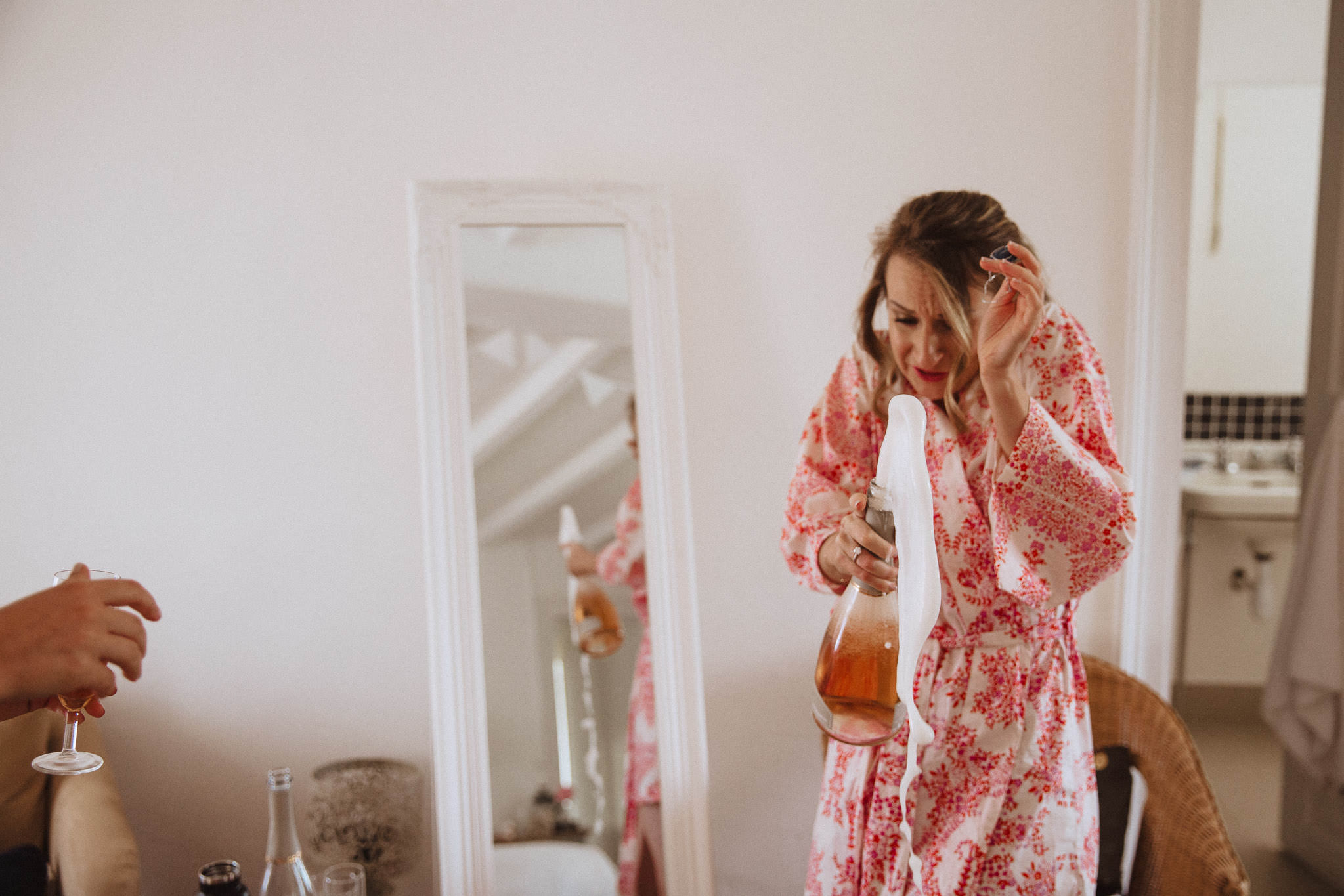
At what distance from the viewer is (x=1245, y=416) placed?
356 centimetres

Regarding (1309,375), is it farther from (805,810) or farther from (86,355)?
(86,355)

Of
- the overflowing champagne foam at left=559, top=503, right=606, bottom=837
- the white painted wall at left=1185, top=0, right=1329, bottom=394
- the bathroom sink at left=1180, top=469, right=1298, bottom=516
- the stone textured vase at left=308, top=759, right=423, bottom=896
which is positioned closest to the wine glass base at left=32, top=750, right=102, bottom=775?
the stone textured vase at left=308, top=759, right=423, bottom=896

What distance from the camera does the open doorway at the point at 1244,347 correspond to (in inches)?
130

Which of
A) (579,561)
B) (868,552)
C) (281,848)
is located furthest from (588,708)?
(868,552)

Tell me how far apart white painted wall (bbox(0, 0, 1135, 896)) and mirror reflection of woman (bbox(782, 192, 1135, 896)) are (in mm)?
683

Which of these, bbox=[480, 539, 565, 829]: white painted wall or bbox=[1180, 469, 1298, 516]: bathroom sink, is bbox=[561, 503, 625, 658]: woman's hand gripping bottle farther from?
bbox=[1180, 469, 1298, 516]: bathroom sink

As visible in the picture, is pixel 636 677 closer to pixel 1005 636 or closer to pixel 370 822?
pixel 370 822

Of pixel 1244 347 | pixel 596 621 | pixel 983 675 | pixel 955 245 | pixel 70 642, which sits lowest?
pixel 596 621

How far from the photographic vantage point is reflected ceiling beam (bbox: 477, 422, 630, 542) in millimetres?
1702

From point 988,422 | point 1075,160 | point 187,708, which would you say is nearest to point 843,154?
point 1075,160

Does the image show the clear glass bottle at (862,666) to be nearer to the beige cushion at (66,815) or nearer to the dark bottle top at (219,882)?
the dark bottle top at (219,882)

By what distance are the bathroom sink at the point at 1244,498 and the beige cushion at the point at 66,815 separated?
10.6 ft

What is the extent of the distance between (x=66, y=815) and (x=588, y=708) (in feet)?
2.94

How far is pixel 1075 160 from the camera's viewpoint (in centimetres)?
186
